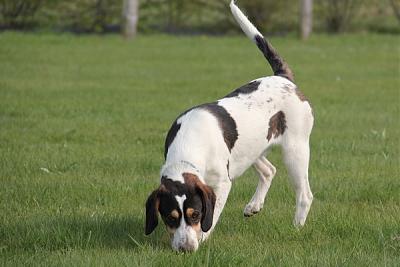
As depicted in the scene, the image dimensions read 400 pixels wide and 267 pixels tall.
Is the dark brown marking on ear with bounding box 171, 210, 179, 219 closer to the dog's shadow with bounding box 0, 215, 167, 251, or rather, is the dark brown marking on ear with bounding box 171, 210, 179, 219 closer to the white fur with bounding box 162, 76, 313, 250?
the white fur with bounding box 162, 76, 313, 250

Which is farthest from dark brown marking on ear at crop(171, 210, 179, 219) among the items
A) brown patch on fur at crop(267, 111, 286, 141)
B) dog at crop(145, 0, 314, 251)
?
brown patch on fur at crop(267, 111, 286, 141)

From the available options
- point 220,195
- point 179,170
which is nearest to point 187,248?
point 179,170

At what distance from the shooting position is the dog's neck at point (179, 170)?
549 cm

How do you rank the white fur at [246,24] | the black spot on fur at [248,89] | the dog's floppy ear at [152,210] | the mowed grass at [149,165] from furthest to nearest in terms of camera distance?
the white fur at [246,24] → the black spot on fur at [248,89] → the mowed grass at [149,165] → the dog's floppy ear at [152,210]

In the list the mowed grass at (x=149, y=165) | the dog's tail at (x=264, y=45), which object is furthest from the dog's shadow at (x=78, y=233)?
the dog's tail at (x=264, y=45)

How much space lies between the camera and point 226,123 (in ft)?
20.2

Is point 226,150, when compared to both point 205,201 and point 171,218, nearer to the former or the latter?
point 205,201

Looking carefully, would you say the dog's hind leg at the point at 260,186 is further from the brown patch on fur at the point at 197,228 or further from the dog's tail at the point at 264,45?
the brown patch on fur at the point at 197,228

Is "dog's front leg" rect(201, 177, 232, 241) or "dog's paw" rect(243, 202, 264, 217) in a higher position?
"dog's front leg" rect(201, 177, 232, 241)

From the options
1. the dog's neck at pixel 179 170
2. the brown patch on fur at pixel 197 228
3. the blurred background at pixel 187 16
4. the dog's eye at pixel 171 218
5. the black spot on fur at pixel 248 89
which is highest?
the black spot on fur at pixel 248 89

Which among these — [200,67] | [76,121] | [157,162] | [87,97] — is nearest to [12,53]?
[200,67]

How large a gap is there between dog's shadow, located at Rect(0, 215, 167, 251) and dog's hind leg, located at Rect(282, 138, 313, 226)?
3.68ft

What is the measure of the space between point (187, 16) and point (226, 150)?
21330 mm

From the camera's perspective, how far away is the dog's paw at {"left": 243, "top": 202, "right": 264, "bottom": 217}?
6598mm
